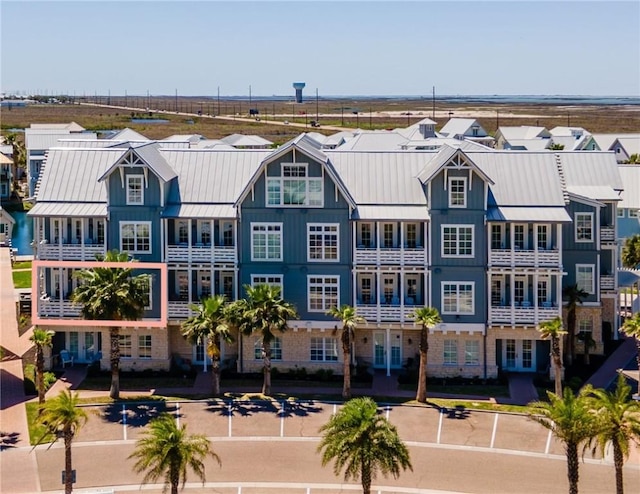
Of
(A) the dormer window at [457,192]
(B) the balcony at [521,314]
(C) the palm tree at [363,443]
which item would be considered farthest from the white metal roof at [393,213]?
(C) the palm tree at [363,443]

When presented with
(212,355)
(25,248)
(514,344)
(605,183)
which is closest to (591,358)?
(514,344)

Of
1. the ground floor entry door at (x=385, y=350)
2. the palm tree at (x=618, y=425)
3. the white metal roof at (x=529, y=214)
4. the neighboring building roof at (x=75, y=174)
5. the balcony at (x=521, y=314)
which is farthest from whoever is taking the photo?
the neighboring building roof at (x=75, y=174)

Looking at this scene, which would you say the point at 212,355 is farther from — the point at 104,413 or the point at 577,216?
the point at 577,216

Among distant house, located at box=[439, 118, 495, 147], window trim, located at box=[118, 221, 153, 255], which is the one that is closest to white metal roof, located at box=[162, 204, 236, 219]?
window trim, located at box=[118, 221, 153, 255]

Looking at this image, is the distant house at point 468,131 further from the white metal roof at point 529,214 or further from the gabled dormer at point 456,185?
the gabled dormer at point 456,185

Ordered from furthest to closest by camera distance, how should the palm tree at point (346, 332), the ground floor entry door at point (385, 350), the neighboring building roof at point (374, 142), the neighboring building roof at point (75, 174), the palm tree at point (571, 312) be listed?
1. the neighboring building roof at point (374, 142)
2. the neighboring building roof at point (75, 174)
3. the palm tree at point (571, 312)
4. the ground floor entry door at point (385, 350)
5. the palm tree at point (346, 332)

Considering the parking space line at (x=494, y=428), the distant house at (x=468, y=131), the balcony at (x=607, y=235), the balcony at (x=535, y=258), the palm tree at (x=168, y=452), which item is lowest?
the parking space line at (x=494, y=428)

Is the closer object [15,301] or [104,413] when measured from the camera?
[104,413]
